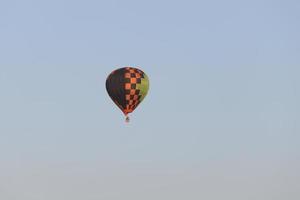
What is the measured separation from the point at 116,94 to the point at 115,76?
7.64ft

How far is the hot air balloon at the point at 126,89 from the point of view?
502ft

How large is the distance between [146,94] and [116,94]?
4039 mm

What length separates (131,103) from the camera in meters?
153

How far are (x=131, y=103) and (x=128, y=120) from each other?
4373 millimetres

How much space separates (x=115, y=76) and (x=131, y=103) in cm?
389

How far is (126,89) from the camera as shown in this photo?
153 m

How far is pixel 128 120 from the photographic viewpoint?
149375 mm

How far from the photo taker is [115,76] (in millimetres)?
153875

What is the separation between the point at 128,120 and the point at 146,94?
6.66m

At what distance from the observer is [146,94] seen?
154875 millimetres

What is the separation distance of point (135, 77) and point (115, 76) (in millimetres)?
2447

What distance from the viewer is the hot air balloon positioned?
15300 centimetres

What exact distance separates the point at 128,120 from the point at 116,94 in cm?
510

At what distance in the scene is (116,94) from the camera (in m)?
153
